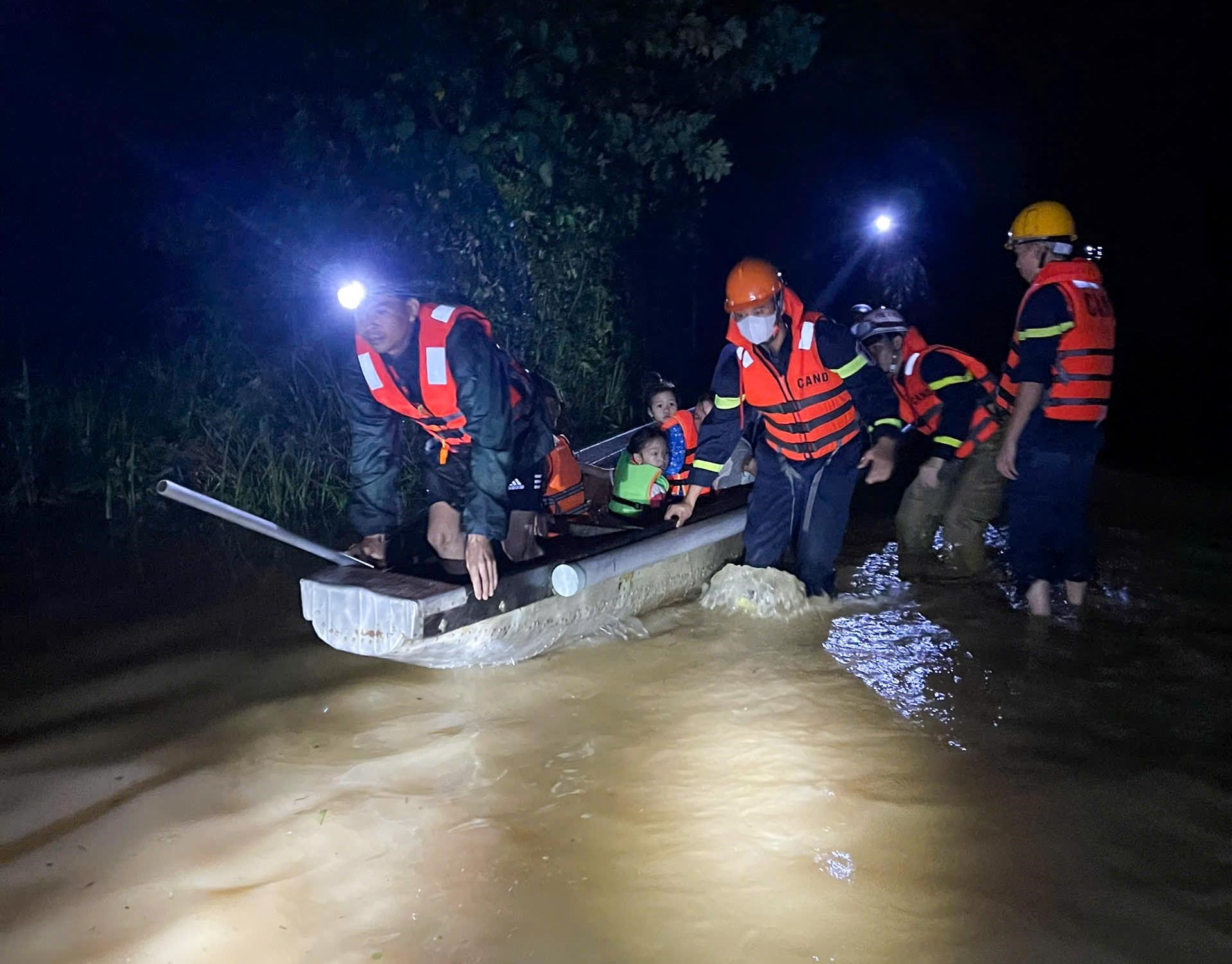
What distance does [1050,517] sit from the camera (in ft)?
14.9

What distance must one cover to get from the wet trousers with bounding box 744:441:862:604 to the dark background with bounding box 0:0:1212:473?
6375 mm

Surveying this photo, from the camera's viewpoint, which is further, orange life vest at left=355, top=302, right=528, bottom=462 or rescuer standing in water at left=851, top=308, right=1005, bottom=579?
rescuer standing in water at left=851, top=308, right=1005, bottom=579

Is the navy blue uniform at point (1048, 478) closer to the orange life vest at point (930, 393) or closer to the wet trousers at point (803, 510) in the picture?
the orange life vest at point (930, 393)

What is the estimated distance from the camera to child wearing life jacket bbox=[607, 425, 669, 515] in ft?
18.3

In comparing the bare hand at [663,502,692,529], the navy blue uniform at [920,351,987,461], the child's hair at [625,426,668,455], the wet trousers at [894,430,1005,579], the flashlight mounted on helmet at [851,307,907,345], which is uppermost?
the flashlight mounted on helmet at [851,307,907,345]

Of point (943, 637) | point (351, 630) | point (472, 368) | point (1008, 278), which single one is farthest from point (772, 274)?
point (1008, 278)

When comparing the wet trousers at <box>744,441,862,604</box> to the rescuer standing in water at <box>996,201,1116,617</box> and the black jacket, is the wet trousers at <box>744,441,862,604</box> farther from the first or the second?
the black jacket

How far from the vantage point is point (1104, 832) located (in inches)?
114

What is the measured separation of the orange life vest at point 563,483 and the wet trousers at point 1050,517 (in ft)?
7.25

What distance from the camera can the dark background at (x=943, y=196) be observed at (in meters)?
10.2

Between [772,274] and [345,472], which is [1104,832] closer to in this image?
[772,274]

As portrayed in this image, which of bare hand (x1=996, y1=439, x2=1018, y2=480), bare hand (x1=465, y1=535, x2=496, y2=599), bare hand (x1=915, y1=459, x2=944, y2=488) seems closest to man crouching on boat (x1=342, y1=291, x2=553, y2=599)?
bare hand (x1=465, y1=535, x2=496, y2=599)

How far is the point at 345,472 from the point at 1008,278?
37.7ft

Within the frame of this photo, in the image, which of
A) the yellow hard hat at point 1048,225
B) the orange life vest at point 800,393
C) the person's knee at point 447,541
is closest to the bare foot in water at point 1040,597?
the orange life vest at point 800,393
